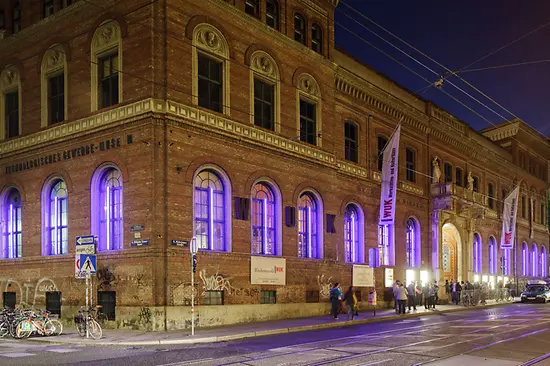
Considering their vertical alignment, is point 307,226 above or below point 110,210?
below

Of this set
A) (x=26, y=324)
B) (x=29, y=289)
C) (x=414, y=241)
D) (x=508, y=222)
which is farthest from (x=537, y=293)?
(x=26, y=324)

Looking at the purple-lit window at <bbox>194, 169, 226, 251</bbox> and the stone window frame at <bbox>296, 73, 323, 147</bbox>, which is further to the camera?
the stone window frame at <bbox>296, 73, 323, 147</bbox>

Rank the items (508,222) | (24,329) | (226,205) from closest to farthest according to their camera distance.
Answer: (24,329) < (226,205) < (508,222)

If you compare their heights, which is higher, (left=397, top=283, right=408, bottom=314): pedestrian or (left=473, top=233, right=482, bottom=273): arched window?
(left=473, top=233, right=482, bottom=273): arched window

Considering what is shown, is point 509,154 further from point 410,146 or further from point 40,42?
point 40,42

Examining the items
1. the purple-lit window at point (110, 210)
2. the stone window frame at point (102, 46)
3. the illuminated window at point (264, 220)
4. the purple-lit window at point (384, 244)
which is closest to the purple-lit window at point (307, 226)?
the illuminated window at point (264, 220)

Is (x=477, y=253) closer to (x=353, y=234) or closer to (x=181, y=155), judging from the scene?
(x=353, y=234)

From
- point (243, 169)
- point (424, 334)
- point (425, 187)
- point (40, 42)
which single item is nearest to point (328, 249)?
point (243, 169)

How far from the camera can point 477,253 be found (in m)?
49.9

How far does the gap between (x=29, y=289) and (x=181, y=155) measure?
9.32m

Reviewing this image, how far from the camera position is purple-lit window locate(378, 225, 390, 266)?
1432 inches

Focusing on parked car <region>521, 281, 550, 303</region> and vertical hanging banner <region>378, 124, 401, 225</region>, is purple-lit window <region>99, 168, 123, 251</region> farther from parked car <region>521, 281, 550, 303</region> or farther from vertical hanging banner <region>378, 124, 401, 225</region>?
parked car <region>521, 281, 550, 303</region>

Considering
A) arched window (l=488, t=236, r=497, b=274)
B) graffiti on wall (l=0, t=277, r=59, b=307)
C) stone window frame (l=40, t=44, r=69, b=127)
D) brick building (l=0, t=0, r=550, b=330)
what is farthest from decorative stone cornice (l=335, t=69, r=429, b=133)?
graffiti on wall (l=0, t=277, r=59, b=307)

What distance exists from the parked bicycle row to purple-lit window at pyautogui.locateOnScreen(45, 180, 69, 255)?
199 inches
